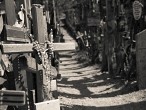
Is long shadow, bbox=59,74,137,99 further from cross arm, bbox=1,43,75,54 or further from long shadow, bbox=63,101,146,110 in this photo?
cross arm, bbox=1,43,75,54

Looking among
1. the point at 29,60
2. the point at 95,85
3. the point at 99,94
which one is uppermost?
the point at 29,60

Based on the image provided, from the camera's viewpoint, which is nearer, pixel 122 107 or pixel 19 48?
pixel 19 48

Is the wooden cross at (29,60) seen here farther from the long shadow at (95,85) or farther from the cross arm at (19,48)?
the long shadow at (95,85)

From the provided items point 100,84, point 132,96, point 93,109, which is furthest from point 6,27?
point 100,84

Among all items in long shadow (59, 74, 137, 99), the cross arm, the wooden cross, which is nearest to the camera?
the cross arm

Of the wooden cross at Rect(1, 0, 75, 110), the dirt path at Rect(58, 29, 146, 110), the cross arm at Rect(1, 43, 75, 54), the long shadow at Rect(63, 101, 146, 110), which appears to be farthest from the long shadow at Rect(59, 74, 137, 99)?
the wooden cross at Rect(1, 0, 75, 110)

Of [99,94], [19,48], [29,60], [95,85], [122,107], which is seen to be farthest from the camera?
[95,85]

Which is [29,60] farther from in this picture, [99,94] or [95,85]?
[95,85]

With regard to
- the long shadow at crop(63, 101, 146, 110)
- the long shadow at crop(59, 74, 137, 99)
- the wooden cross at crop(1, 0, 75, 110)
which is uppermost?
the wooden cross at crop(1, 0, 75, 110)

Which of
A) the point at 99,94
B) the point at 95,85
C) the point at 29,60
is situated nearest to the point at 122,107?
the point at 99,94

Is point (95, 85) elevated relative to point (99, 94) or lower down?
lower down

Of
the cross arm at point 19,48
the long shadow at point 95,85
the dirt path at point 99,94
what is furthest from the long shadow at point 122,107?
the cross arm at point 19,48

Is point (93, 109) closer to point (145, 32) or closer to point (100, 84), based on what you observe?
point (145, 32)

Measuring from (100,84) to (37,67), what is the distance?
826 cm
